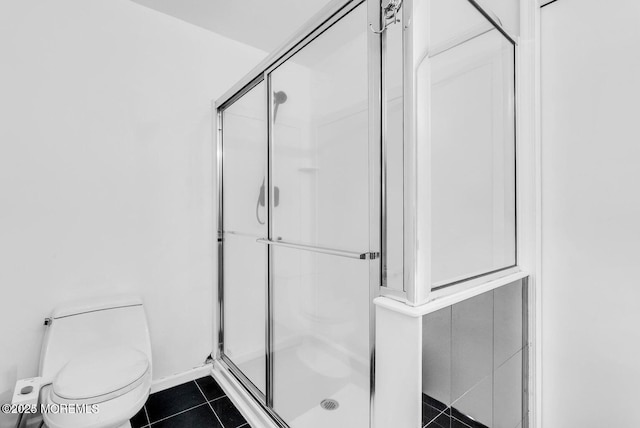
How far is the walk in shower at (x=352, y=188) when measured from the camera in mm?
918

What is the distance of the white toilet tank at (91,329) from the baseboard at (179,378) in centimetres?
37

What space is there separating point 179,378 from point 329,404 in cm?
108

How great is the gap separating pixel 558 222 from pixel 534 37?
772mm

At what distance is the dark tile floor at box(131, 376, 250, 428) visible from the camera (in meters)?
1.62

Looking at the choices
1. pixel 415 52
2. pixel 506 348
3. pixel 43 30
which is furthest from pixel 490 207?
pixel 43 30

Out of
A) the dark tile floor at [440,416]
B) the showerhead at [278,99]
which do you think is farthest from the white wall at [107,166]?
the dark tile floor at [440,416]

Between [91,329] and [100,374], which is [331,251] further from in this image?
[91,329]

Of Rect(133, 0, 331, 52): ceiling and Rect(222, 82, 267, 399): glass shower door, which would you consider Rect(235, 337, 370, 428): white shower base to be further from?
Rect(133, 0, 331, 52): ceiling

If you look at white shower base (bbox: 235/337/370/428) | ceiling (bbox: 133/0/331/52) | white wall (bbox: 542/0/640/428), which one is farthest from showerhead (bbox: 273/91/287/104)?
white shower base (bbox: 235/337/370/428)

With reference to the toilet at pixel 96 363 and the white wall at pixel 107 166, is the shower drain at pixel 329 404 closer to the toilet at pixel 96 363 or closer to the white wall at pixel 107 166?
the toilet at pixel 96 363

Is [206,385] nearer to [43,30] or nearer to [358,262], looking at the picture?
[358,262]

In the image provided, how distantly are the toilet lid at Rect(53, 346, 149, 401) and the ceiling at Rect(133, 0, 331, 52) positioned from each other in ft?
6.37

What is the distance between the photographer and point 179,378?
197 centimetres

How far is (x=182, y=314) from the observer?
200cm
